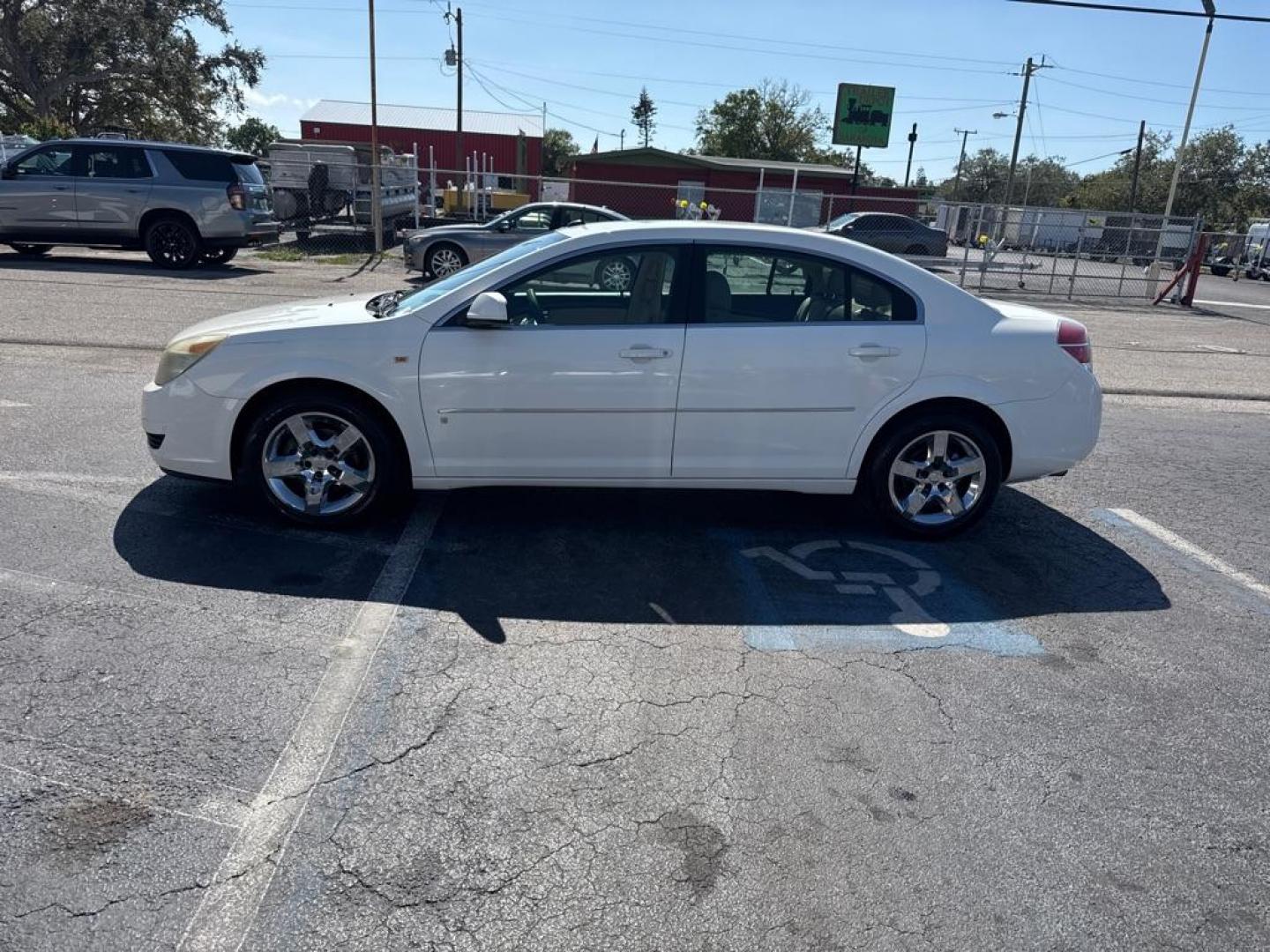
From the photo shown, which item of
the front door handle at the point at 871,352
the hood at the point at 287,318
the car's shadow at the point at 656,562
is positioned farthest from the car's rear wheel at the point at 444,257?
the front door handle at the point at 871,352

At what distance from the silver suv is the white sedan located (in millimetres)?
11770

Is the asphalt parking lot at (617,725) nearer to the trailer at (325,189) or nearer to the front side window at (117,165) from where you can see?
the front side window at (117,165)

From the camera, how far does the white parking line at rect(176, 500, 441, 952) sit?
2.28m

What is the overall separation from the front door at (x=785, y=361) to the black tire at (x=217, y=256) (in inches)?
537

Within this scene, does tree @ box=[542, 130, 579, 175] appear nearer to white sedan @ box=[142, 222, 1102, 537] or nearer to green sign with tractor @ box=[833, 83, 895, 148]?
green sign with tractor @ box=[833, 83, 895, 148]

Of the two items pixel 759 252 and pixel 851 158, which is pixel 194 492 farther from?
pixel 851 158

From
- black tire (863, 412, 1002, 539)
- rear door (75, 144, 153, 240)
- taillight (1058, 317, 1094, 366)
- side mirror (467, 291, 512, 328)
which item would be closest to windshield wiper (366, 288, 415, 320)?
side mirror (467, 291, 512, 328)

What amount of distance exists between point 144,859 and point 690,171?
4382 cm

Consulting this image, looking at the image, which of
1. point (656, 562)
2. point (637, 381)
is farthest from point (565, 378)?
point (656, 562)

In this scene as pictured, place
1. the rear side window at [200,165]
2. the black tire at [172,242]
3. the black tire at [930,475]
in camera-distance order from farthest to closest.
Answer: the black tire at [172,242] < the rear side window at [200,165] < the black tire at [930,475]

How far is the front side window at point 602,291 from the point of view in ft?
15.1

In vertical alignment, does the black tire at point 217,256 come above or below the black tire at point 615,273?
below

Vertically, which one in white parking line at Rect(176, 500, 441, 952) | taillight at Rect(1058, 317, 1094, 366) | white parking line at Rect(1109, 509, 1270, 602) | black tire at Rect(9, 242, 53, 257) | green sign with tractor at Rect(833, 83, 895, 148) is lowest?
white parking line at Rect(176, 500, 441, 952)

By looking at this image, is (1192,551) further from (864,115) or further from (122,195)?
(864,115)
